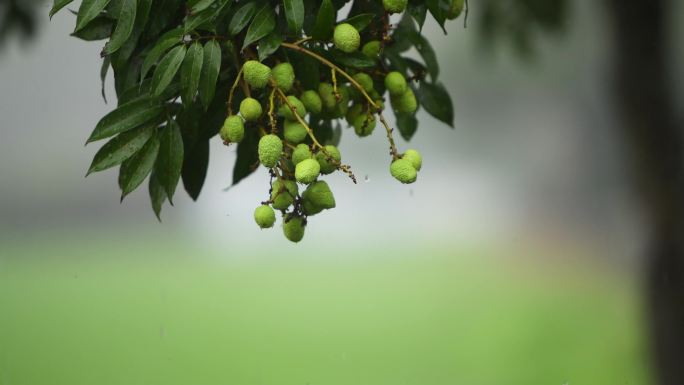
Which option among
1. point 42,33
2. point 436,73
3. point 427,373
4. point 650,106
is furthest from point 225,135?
point 650,106

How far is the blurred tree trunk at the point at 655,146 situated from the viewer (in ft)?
4.33

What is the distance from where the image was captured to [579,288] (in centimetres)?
144

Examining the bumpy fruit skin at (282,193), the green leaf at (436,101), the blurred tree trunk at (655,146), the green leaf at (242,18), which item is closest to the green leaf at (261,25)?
the green leaf at (242,18)

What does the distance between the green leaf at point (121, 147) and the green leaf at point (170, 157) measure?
0.06 feet

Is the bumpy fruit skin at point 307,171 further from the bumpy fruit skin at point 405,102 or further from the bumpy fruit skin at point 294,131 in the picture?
the bumpy fruit skin at point 405,102

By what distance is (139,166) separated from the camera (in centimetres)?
75

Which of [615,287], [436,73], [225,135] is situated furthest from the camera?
[615,287]

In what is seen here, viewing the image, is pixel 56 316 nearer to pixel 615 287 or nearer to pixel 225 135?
pixel 225 135

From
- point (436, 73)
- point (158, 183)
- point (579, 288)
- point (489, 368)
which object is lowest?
point (489, 368)

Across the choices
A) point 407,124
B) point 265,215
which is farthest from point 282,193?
point 407,124

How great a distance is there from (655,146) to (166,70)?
87 centimetres

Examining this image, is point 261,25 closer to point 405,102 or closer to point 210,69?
point 210,69

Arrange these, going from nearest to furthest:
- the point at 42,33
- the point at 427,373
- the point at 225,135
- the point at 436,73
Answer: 1. the point at 225,135
2. the point at 436,73
3. the point at 42,33
4. the point at 427,373

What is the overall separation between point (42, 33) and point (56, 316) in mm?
388
